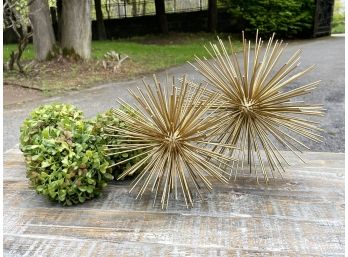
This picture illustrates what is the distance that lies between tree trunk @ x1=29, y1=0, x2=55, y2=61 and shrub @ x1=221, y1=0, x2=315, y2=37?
6.69 metres

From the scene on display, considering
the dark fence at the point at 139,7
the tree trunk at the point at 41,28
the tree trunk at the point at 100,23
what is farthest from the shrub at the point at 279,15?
the tree trunk at the point at 41,28

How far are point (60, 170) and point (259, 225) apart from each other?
636mm

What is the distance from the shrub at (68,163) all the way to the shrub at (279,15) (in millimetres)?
11578

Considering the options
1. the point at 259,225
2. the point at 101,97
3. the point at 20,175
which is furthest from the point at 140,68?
the point at 259,225

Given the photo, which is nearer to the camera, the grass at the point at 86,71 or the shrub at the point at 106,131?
the shrub at the point at 106,131

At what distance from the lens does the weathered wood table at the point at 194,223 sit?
115cm

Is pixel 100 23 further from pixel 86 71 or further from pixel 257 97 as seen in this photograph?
pixel 257 97

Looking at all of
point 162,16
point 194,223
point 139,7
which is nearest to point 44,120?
point 194,223

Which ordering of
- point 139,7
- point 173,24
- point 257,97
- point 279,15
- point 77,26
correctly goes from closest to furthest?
point 257,97 < point 77,26 < point 279,15 < point 173,24 < point 139,7

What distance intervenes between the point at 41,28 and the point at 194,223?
23.0 ft

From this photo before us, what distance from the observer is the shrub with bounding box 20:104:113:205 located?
136cm

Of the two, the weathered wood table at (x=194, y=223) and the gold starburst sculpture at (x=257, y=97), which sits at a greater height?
the gold starburst sculpture at (x=257, y=97)

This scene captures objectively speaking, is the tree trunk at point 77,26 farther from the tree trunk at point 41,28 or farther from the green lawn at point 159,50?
the green lawn at point 159,50

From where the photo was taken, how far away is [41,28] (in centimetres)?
754
